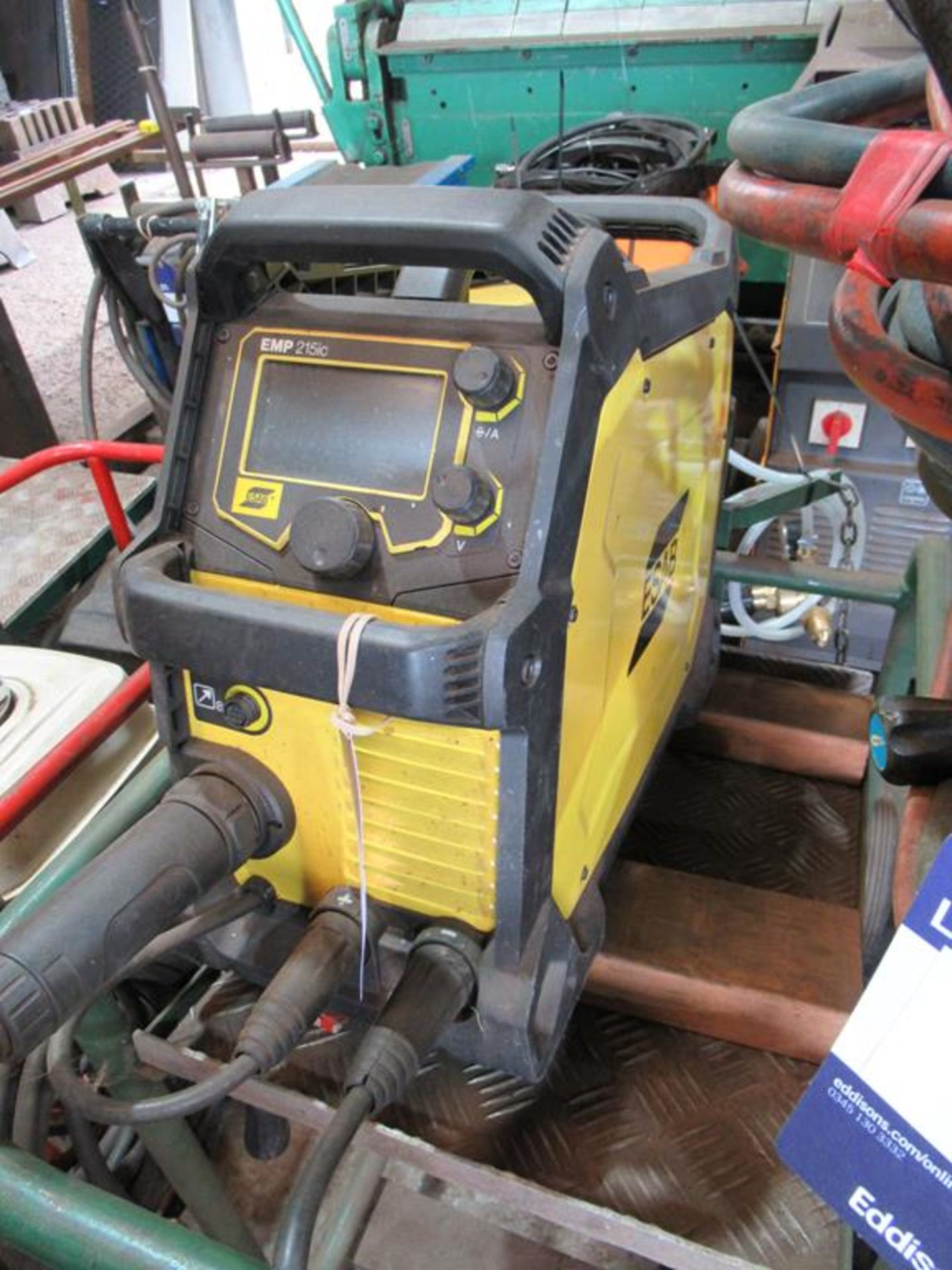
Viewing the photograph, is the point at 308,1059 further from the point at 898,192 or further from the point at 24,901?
the point at 898,192

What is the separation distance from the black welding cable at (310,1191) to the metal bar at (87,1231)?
4 cm

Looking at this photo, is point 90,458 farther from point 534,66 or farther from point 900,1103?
point 534,66

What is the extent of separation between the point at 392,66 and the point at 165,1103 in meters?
2.10

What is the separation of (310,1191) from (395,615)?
38 centimetres

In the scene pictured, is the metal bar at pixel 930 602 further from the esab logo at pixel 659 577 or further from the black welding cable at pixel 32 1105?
the black welding cable at pixel 32 1105

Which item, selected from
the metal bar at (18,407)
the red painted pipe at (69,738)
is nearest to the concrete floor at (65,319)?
the metal bar at (18,407)

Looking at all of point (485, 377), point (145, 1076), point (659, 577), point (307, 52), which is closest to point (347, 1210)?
point (145, 1076)

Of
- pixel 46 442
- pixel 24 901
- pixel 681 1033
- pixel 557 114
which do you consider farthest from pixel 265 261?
pixel 46 442

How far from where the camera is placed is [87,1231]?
0.64 meters

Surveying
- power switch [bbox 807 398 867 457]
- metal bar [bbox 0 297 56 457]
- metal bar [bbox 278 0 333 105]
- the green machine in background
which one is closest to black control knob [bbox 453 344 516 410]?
power switch [bbox 807 398 867 457]

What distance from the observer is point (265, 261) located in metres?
0.73

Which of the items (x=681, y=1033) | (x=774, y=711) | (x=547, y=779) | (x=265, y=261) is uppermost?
(x=265, y=261)

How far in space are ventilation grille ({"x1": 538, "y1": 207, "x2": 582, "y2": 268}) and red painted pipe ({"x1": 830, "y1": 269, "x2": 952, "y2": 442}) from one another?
177 mm

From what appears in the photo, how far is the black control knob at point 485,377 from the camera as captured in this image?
64cm
